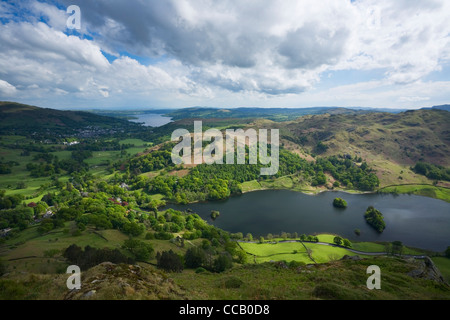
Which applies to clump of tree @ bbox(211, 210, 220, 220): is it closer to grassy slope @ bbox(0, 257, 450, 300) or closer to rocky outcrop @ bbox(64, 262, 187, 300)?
grassy slope @ bbox(0, 257, 450, 300)

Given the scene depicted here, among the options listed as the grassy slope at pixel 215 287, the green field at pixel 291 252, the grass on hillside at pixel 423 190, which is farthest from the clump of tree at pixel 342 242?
the grass on hillside at pixel 423 190

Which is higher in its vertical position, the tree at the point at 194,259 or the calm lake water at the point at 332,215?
the tree at the point at 194,259

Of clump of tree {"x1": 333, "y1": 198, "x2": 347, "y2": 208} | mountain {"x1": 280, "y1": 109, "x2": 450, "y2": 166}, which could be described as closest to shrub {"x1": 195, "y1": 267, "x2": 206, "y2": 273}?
clump of tree {"x1": 333, "y1": 198, "x2": 347, "y2": 208}

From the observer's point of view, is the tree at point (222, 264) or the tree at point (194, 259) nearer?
the tree at point (222, 264)

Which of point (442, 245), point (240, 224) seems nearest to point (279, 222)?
point (240, 224)

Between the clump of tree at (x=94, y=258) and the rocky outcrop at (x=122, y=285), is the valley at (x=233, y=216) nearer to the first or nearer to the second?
the rocky outcrop at (x=122, y=285)

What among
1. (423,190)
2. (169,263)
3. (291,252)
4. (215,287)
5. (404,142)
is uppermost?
(404,142)

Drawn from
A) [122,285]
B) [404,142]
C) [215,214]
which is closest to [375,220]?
[215,214]

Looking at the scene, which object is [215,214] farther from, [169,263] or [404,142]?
[404,142]
